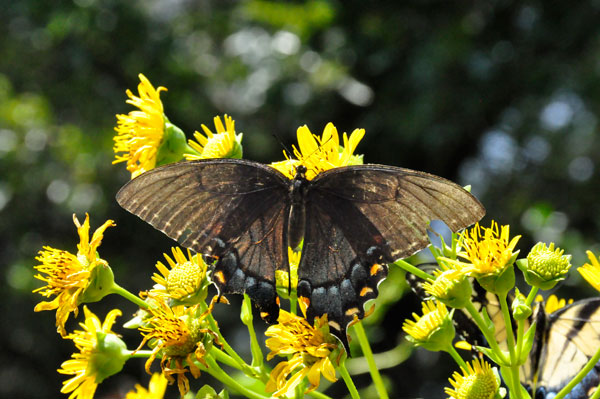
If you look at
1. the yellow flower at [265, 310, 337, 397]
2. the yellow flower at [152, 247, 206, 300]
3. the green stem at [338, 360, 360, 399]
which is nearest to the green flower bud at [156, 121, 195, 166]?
the yellow flower at [152, 247, 206, 300]

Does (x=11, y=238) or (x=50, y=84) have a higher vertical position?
(x=50, y=84)

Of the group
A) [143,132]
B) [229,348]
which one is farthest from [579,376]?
[143,132]

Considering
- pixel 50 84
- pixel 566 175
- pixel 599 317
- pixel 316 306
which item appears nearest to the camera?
pixel 316 306

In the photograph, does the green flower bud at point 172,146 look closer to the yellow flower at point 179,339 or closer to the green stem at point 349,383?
the yellow flower at point 179,339

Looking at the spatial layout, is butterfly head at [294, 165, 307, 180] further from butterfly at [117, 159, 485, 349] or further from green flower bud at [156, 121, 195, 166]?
green flower bud at [156, 121, 195, 166]

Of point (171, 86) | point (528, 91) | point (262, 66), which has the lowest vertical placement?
point (171, 86)

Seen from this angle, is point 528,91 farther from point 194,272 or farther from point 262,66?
point 194,272

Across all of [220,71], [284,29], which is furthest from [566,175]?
[220,71]
